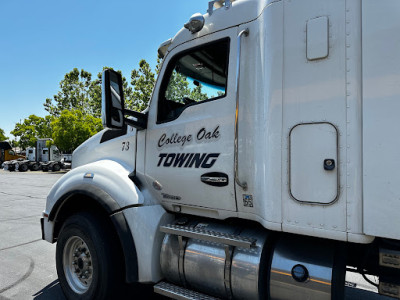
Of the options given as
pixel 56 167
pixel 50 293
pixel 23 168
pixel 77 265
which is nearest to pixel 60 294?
pixel 50 293

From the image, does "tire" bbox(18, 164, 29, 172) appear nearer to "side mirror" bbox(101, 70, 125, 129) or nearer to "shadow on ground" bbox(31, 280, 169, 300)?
"shadow on ground" bbox(31, 280, 169, 300)

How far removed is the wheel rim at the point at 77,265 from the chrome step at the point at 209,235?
3.26 ft

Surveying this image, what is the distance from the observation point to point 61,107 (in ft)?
145

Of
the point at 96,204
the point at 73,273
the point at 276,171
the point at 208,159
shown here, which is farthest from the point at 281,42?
the point at 73,273

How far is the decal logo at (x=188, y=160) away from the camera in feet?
8.13

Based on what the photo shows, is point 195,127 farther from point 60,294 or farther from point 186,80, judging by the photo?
point 60,294

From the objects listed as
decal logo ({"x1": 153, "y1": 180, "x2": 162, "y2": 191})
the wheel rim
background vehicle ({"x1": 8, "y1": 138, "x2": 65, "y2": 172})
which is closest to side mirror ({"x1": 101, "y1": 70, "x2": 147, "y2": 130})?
decal logo ({"x1": 153, "y1": 180, "x2": 162, "y2": 191})

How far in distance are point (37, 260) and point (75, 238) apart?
6.64 feet

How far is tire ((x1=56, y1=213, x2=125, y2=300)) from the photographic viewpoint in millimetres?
2678

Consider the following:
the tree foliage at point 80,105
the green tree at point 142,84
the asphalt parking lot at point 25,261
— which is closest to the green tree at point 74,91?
the tree foliage at point 80,105

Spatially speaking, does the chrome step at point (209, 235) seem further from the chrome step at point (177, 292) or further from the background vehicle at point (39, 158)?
the background vehicle at point (39, 158)

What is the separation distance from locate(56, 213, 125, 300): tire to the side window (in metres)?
1.25

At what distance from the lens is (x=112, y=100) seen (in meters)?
2.65

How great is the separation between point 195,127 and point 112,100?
0.80 m
